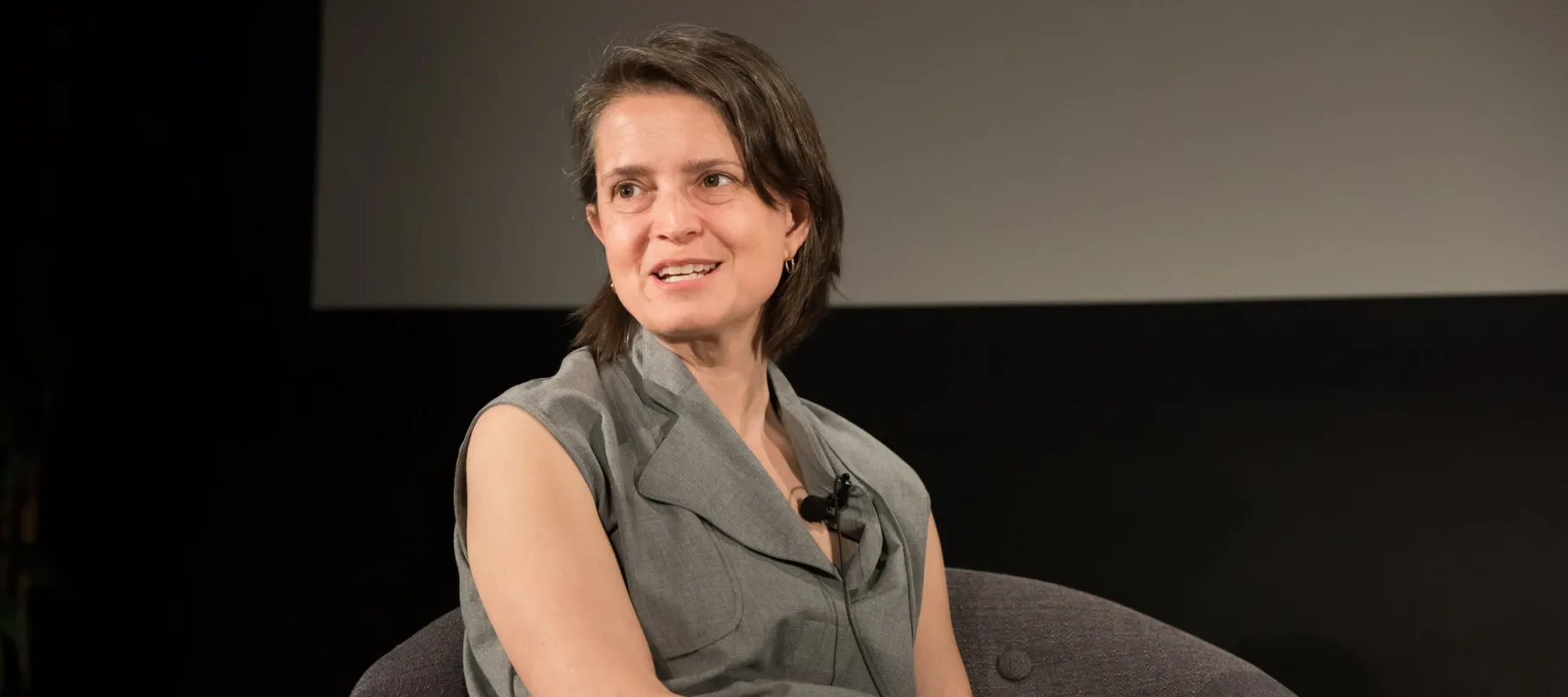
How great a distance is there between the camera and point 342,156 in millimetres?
2816

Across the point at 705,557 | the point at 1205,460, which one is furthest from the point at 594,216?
the point at 1205,460

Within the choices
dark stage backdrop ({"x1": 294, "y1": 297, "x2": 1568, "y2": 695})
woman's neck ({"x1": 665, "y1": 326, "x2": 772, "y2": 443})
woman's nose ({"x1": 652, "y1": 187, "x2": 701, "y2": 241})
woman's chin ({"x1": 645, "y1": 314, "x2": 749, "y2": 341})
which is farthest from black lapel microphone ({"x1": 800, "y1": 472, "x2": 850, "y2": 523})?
dark stage backdrop ({"x1": 294, "y1": 297, "x2": 1568, "y2": 695})

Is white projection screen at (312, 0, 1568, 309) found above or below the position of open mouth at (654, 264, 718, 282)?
above

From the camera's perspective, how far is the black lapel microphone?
172 cm

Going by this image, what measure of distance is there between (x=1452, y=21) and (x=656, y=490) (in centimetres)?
180

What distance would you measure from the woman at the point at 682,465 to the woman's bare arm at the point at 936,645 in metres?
0.08

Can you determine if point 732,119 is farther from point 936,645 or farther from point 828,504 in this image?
point 936,645

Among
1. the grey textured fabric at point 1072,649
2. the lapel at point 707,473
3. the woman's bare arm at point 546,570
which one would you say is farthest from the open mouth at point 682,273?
the grey textured fabric at point 1072,649

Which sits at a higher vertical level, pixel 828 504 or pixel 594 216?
pixel 594 216

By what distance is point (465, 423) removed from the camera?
9.13ft

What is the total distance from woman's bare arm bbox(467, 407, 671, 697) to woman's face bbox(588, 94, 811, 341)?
24 centimetres

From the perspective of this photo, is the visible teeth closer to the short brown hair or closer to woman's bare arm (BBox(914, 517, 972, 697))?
the short brown hair

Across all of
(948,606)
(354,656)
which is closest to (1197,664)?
(948,606)

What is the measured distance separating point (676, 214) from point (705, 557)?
40 centimetres
